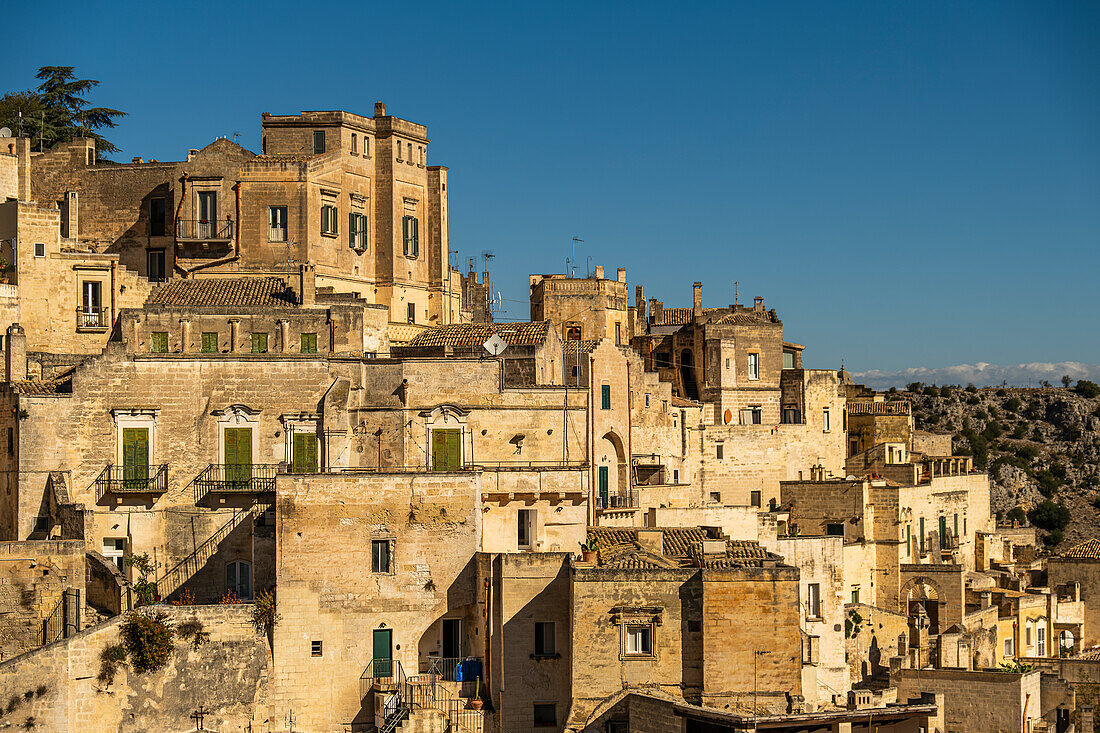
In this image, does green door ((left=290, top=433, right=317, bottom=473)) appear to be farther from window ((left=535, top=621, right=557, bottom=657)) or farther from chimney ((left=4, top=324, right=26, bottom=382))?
chimney ((left=4, top=324, right=26, bottom=382))

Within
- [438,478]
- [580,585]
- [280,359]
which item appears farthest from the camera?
[280,359]

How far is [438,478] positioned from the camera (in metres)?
36.8

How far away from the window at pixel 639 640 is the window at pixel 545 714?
2538 mm

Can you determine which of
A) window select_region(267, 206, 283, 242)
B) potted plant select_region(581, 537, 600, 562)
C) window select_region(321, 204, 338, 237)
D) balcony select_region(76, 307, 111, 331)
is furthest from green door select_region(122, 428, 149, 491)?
window select_region(321, 204, 338, 237)

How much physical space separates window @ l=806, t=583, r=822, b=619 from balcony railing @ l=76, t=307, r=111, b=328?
22.7 metres

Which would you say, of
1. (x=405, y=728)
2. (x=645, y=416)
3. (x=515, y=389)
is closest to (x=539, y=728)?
(x=405, y=728)

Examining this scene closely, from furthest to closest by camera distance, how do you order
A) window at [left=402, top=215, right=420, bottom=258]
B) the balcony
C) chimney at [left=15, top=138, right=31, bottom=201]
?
window at [left=402, top=215, right=420, bottom=258], chimney at [left=15, top=138, right=31, bottom=201], the balcony

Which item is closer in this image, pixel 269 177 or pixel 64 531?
pixel 64 531

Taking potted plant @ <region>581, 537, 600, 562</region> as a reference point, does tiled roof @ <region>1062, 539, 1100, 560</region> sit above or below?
below

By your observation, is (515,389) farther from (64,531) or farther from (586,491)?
(64,531)

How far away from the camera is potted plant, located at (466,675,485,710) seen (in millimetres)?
35719

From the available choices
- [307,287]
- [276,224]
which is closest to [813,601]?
[307,287]

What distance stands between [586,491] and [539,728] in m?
6.91

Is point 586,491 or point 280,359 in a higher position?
point 280,359
